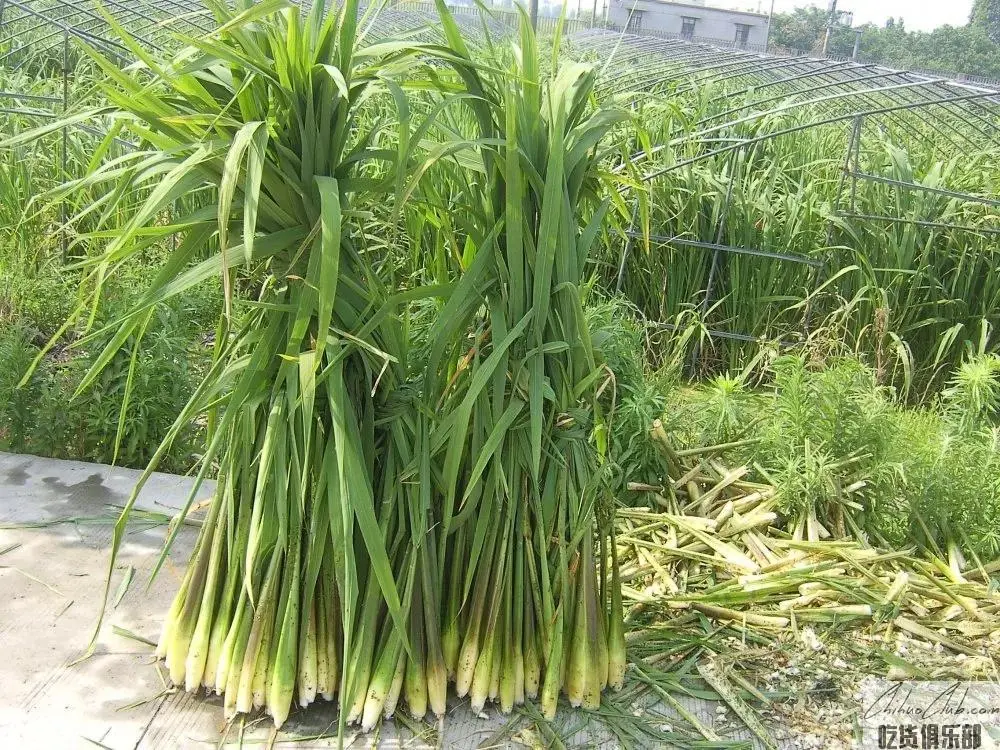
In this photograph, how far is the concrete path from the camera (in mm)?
1888

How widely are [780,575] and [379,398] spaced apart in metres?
1.41

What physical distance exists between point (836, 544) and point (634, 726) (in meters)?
1.15

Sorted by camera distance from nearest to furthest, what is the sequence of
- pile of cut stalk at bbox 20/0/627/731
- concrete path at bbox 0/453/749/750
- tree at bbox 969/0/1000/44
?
pile of cut stalk at bbox 20/0/627/731
concrete path at bbox 0/453/749/750
tree at bbox 969/0/1000/44

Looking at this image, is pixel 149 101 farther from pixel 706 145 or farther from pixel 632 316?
pixel 706 145

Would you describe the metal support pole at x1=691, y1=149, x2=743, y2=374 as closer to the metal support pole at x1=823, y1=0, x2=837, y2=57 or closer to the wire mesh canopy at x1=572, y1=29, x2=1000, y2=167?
the wire mesh canopy at x1=572, y1=29, x2=1000, y2=167

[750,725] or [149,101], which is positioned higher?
[149,101]

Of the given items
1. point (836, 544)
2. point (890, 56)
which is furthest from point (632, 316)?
point (890, 56)

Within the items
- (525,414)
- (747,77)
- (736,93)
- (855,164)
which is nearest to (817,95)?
(736,93)

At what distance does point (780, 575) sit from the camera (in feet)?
8.73

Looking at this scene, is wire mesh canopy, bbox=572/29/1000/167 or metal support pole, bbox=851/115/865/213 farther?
wire mesh canopy, bbox=572/29/1000/167

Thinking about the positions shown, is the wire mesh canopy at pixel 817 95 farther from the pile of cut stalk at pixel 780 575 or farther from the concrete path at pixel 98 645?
the concrete path at pixel 98 645

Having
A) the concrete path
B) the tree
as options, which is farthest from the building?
the concrete path

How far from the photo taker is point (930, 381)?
4.35 metres

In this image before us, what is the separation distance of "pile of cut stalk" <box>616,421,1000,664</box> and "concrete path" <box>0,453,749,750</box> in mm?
512
